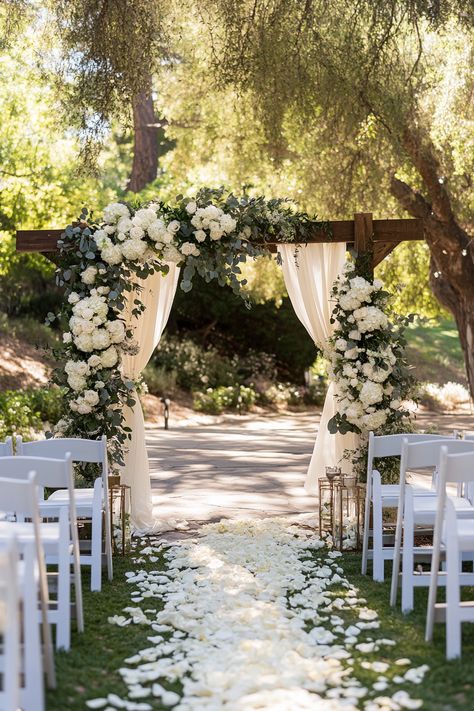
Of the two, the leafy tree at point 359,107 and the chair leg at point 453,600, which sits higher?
the leafy tree at point 359,107

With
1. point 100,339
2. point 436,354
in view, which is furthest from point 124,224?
point 436,354

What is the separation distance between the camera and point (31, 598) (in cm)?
335

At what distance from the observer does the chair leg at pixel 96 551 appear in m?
5.32

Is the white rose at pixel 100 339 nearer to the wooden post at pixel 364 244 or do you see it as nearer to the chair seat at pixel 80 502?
the chair seat at pixel 80 502

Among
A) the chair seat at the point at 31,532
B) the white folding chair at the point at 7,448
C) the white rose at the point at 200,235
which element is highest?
the white rose at the point at 200,235

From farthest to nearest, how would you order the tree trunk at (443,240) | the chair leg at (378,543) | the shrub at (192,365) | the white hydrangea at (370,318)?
the shrub at (192,365), the tree trunk at (443,240), the white hydrangea at (370,318), the chair leg at (378,543)

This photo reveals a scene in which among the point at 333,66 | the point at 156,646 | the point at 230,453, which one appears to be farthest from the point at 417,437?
the point at 230,453

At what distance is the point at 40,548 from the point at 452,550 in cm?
166

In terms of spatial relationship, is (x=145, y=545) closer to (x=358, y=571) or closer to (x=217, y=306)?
(x=358, y=571)

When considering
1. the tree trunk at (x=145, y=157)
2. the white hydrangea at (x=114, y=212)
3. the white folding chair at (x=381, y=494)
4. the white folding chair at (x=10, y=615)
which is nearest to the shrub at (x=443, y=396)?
the tree trunk at (x=145, y=157)

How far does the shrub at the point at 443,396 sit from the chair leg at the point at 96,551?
16856 millimetres

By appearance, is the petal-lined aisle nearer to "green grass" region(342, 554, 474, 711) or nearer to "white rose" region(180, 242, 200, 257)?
"green grass" region(342, 554, 474, 711)

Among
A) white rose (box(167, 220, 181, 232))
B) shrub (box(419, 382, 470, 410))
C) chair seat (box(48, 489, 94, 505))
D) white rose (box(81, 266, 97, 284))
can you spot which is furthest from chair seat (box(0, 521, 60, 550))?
shrub (box(419, 382, 470, 410))

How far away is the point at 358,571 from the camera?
6.06m
